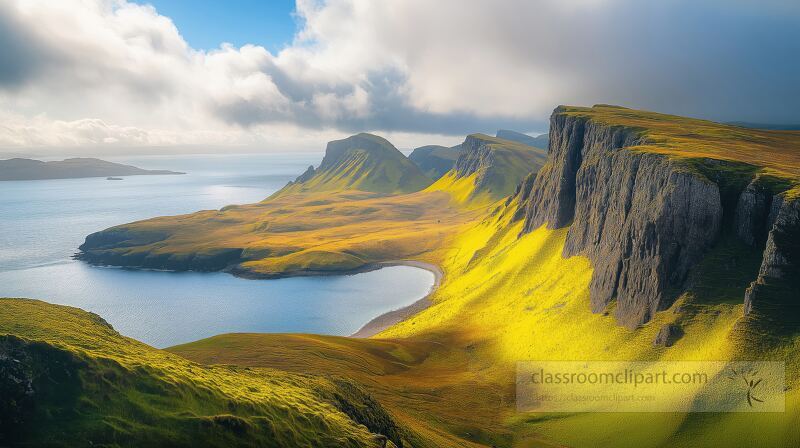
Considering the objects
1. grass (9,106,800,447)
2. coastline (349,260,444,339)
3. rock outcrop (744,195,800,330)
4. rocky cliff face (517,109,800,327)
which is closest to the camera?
grass (9,106,800,447)

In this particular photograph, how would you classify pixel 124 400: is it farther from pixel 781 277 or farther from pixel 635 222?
pixel 635 222

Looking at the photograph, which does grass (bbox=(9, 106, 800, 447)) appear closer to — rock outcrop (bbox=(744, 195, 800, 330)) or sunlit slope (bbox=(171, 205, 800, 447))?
sunlit slope (bbox=(171, 205, 800, 447))

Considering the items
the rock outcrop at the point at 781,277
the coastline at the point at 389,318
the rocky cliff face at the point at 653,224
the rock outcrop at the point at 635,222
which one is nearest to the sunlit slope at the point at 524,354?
the rock outcrop at the point at 781,277

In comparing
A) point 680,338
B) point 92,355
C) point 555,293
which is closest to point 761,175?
point 680,338

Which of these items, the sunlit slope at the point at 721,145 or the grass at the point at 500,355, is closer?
the grass at the point at 500,355

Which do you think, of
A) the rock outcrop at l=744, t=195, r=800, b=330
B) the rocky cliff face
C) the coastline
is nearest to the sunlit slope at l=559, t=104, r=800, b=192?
the rocky cliff face

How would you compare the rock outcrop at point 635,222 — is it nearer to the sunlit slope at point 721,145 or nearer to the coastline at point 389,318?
the sunlit slope at point 721,145

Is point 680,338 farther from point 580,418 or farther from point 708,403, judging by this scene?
point 580,418
